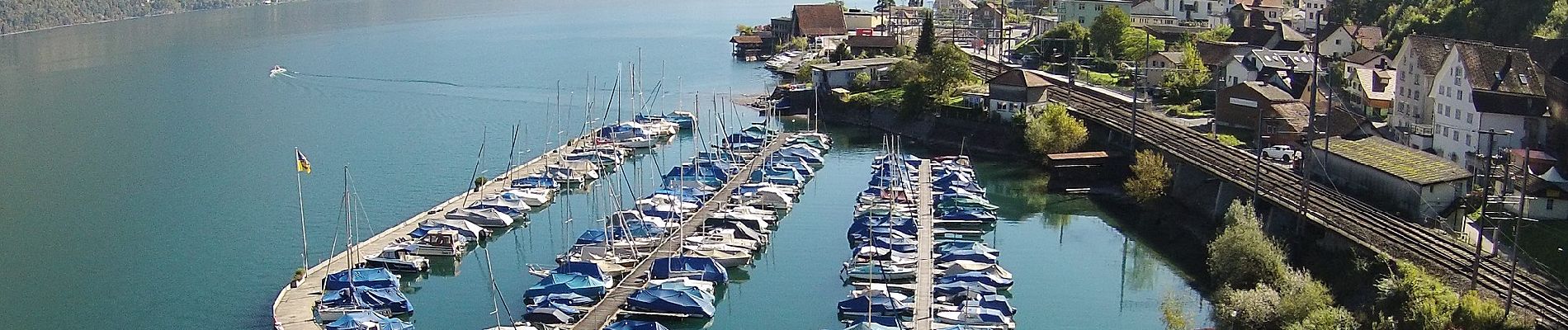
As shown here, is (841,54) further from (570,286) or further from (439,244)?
(570,286)

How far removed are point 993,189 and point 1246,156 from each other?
624 cm

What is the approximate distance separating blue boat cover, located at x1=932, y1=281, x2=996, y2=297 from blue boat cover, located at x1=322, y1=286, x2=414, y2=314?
8.25 metres

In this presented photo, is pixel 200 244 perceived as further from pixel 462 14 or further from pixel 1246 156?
pixel 462 14

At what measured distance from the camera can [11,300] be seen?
26.3m

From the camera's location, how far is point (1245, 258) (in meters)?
24.3

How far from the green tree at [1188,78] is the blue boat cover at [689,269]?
20.5 meters

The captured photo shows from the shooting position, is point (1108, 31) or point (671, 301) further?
point (1108, 31)

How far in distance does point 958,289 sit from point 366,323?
886 cm

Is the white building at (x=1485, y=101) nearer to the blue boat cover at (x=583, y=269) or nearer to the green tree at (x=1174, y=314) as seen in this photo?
the green tree at (x=1174, y=314)

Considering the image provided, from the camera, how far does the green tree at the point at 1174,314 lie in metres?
22.6

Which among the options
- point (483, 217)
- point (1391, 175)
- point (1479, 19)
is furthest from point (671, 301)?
point (1479, 19)

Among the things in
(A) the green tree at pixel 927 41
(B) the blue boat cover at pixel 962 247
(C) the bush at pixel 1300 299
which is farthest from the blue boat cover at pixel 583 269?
(A) the green tree at pixel 927 41

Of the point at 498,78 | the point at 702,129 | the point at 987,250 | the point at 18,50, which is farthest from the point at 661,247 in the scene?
the point at 18,50

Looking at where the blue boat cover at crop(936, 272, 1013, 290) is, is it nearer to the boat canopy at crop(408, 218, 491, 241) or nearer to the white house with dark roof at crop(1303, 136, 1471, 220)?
the white house with dark roof at crop(1303, 136, 1471, 220)
